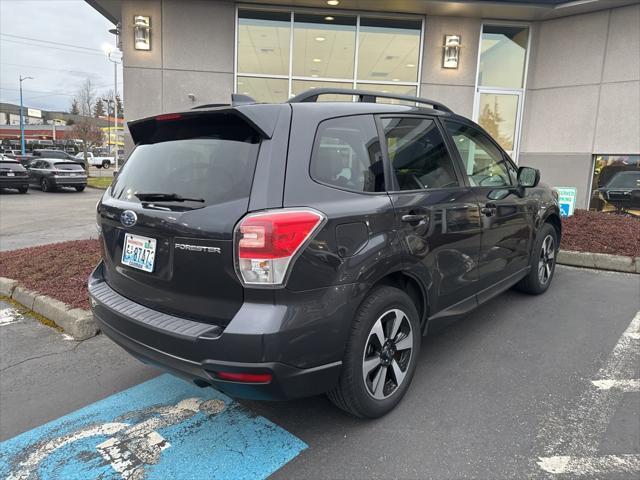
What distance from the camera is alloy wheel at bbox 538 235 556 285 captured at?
16.0ft

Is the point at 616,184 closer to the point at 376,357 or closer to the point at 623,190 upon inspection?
the point at 623,190

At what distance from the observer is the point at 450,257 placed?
3121 millimetres

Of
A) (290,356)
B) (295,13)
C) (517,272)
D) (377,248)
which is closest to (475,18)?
(295,13)

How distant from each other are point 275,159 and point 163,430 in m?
1.70

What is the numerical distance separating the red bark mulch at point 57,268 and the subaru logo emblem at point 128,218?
2.00 m

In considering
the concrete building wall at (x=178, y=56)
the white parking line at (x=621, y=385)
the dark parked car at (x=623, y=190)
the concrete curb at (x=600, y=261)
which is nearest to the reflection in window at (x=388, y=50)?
the concrete building wall at (x=178, y=56)

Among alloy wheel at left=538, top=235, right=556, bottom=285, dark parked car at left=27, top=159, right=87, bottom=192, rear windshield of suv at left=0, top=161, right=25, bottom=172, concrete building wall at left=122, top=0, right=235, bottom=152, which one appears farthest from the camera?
dark parked car at left=27, top=159, right=87, bottom=192

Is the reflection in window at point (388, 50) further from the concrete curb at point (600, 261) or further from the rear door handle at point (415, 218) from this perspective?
the rear door handle at point (415, 218)

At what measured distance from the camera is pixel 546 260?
16.4 feet

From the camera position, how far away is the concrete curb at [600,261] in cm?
614

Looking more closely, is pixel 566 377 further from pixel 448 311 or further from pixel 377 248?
pixel 377 248

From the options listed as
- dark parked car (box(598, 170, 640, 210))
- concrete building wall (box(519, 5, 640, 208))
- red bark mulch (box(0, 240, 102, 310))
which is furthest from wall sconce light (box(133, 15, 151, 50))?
dark parked car (box(598, 170, 640, 210))

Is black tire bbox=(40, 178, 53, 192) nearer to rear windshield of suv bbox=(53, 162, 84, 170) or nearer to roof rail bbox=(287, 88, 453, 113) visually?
rear windshield of suv bbox=(53, 162, 84, 170)

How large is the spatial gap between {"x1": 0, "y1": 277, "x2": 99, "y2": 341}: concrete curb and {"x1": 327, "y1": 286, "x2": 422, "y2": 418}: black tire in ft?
7.58
